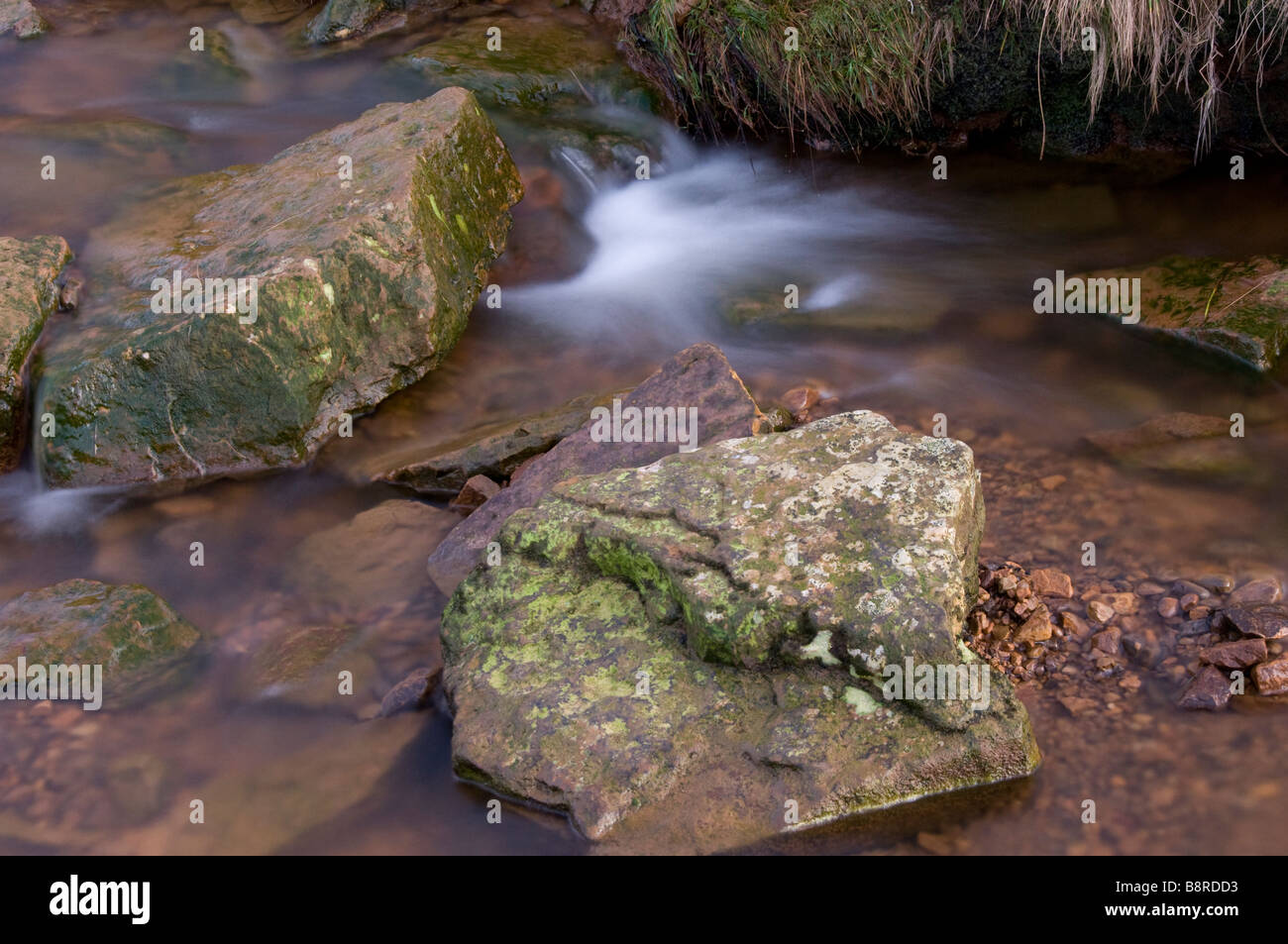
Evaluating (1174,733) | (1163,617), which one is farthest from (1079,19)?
(1174,733)

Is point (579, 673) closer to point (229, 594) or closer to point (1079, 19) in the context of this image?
point (229, 594)

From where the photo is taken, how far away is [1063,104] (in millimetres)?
7277

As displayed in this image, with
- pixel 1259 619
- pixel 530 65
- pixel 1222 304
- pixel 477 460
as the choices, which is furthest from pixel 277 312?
pixel 1222 304

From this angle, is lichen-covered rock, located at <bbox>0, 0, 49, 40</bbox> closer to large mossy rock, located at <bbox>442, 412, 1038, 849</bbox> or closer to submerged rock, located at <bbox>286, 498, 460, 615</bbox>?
submerged rock, located at <bbox>286, 498, 460, 615</bbox>

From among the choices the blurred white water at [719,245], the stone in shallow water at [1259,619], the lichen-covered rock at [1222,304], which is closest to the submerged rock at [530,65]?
the blurred white water at [719,245]

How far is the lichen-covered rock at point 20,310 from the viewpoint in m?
5.25

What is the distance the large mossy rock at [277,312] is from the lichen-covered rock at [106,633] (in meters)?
0.98

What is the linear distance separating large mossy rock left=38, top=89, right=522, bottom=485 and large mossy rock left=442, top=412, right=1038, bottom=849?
197 centimetres

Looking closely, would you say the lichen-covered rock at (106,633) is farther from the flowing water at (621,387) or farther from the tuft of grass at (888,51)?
the tuft of grass at (888,51)

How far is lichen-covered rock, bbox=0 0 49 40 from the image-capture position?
28.2ft

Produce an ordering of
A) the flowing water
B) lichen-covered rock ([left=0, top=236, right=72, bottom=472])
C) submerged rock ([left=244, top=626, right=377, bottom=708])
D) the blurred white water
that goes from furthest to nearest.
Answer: the blurred white water < lichen-covered rock ([left=0, top=236, right=72, bottom=472]) < submerged rock ([left=244, top=626, right=377, bottom=708]) < the flowing water

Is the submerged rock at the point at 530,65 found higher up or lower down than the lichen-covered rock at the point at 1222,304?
higher up

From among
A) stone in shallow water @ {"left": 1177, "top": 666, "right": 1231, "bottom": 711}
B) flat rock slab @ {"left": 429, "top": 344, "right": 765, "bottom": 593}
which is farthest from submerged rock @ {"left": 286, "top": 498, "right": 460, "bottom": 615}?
stone in shallow water @ {"left": 1177, "top": 666, "right": 1231, "bottom": 711}

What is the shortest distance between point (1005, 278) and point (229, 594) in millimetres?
4677
